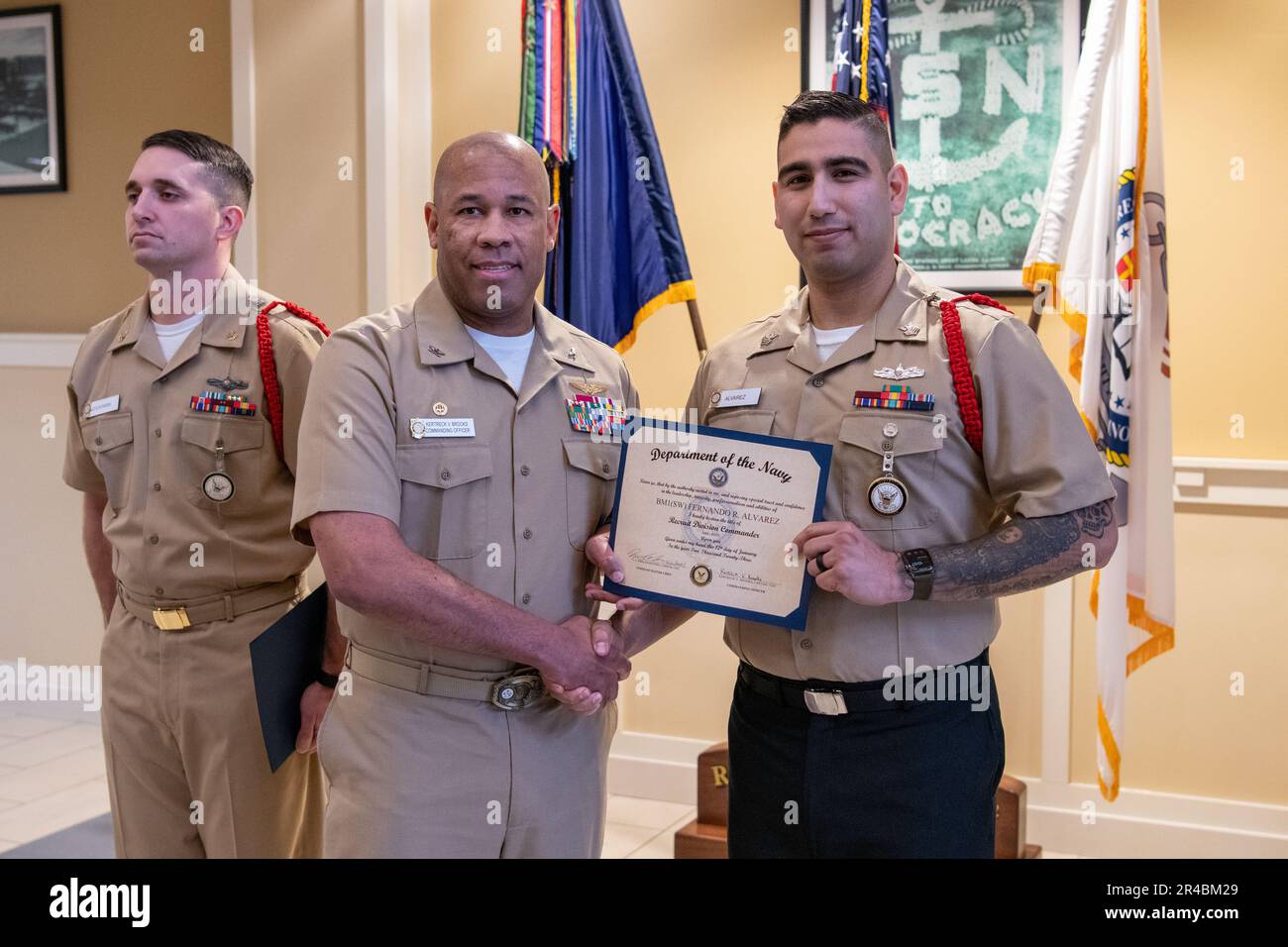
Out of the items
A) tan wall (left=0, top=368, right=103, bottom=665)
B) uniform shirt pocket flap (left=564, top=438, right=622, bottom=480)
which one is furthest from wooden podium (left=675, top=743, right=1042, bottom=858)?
tan wall (left=0, top=368, right=103, bottom=665)

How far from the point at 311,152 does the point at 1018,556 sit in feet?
9.87

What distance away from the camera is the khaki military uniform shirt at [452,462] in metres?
1.74

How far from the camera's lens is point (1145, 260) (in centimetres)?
290

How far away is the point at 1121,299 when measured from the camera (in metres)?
2.89

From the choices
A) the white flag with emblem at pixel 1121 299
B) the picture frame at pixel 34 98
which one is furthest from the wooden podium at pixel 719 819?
the picture frame at pixel 34 98

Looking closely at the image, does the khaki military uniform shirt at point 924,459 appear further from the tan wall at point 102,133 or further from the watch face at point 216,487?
the tan wall at point 102,133

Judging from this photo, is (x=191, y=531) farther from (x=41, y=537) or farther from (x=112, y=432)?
(x=41, y=537)

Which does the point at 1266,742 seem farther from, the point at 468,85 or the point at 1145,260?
the point at 468,85

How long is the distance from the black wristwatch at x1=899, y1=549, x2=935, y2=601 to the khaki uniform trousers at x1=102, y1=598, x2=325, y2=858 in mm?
1210

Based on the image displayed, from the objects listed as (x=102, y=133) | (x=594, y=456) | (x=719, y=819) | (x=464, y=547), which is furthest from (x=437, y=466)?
(x=102, y=133)

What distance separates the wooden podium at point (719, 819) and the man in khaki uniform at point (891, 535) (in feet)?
4.95

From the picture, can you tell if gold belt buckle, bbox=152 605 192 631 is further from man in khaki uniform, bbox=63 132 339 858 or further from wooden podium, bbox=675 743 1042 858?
wooden podium, bbox=675 743 1042 858
